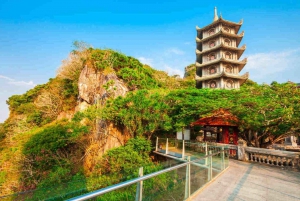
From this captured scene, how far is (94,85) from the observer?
1694 centimetres

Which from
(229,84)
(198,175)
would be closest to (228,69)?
(229,84)

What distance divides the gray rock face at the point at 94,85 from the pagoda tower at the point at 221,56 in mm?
11443

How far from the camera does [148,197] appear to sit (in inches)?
115

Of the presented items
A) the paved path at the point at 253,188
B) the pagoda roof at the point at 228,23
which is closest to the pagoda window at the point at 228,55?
the pagoda roof at the point at 228,23

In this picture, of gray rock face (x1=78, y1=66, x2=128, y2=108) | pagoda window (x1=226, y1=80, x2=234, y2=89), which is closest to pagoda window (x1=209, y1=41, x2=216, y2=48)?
pagoda window (x1=226, y1=80, x2=234, y2=89)

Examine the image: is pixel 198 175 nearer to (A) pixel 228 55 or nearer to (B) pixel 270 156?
(B) pixel 270 156

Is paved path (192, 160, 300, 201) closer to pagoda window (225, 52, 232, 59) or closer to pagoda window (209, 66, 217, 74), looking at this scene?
pagoda window (209, 66, 217, 74)

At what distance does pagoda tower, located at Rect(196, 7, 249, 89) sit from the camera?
760 inches

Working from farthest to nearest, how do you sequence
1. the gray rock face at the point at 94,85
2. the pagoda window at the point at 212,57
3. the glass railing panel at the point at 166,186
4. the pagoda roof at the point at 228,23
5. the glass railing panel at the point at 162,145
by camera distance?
the pagoda window at the point at 212,57 < the pagoda roof at the point at 228,23 < the gray rock face at the point at 94,85 < the glass railing panel at the point at 162,145 < the glass railing panel at the point at 166,186

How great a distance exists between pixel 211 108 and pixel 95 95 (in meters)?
11.9

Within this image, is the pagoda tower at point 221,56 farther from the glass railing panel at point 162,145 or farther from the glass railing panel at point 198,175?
the glass railing panel at point 198,175

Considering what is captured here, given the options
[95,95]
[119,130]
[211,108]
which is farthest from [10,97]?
[211,108]

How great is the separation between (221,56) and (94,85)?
53.2 ft

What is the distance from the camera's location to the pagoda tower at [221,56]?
63.4 ft
